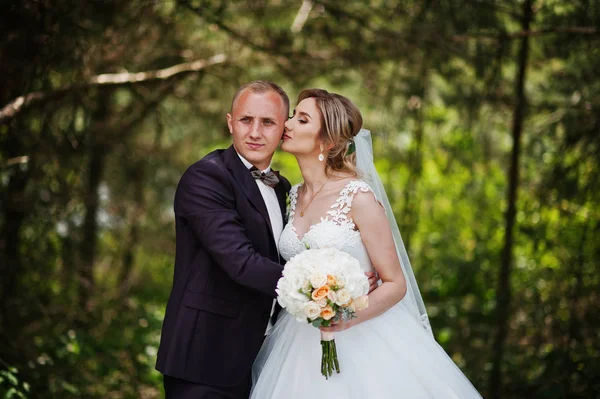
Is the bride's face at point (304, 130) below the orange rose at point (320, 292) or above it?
above

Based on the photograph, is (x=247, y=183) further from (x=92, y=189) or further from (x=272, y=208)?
(x=92, y=189)

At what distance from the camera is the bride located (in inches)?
123

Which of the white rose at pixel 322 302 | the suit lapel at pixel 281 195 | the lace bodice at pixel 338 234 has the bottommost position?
the white rose at pixel 322 302

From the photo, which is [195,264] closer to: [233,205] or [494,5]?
[233,205]

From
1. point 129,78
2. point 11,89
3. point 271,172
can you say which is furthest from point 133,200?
point 271,172

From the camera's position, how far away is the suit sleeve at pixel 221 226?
2.98 metres

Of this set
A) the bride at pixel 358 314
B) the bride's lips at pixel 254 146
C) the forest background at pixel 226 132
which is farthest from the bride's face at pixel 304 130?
the forest background at pixel 226 132

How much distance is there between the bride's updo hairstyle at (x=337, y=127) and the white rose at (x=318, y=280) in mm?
967

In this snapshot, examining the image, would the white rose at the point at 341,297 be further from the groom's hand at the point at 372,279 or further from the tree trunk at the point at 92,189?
the tree trunk at the point at 92,189

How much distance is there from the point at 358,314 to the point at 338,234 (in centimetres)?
42

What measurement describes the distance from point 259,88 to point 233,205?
2.22 feet

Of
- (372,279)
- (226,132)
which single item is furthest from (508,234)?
(226,132)

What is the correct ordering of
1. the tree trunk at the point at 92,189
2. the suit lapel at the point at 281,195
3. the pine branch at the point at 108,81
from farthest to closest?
the tree trunk at the point at 92,189
the pine branch at the point at 108,81
the suit lapel at the point at 281,195

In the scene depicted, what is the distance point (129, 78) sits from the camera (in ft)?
17.9
